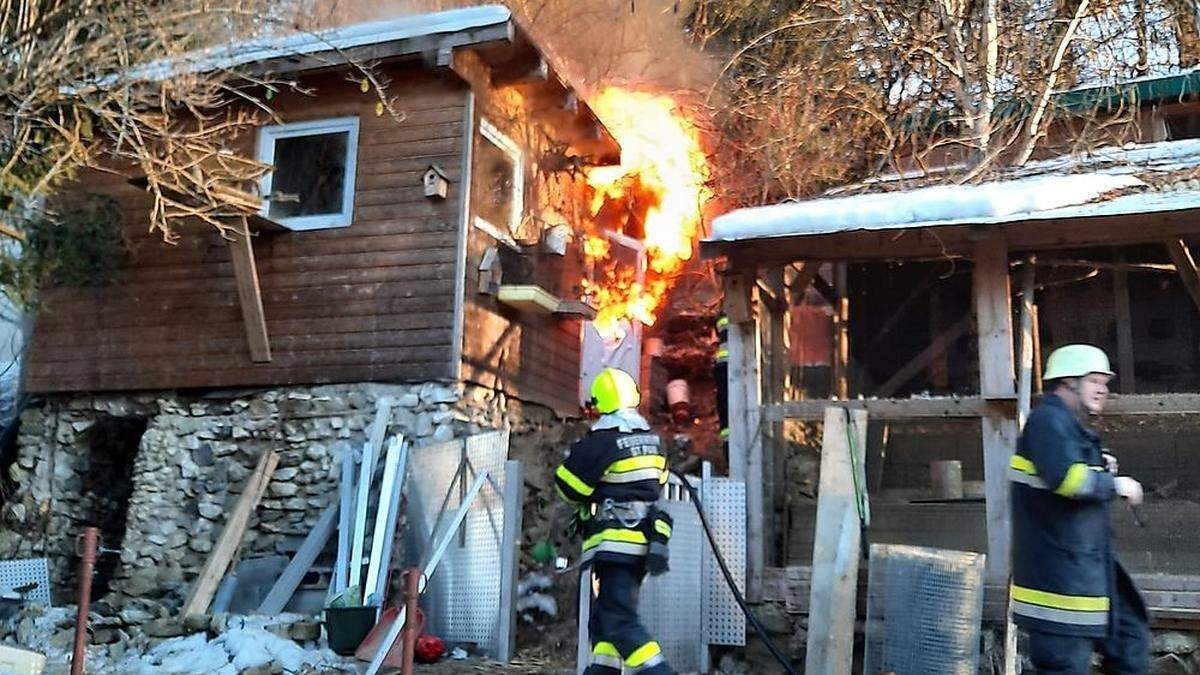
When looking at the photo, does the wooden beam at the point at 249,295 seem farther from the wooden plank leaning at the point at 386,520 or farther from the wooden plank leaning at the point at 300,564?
the wooden plank leaning at the point at 386,520

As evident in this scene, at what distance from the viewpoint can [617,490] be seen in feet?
19.6

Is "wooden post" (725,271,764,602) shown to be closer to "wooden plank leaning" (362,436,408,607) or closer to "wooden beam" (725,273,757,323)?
"wooden beam" (725,273,757,323)

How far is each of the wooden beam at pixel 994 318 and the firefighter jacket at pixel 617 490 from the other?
8.57 feet

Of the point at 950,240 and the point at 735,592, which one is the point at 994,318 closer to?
the point at 950,240

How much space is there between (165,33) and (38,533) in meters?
6.12

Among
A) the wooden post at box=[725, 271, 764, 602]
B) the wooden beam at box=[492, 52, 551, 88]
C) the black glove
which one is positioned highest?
the wooden beam at box=[492, 52, 551, 88]

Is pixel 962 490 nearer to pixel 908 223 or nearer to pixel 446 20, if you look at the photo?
pixel 908 223

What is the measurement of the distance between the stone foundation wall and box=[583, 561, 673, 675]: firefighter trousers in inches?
179

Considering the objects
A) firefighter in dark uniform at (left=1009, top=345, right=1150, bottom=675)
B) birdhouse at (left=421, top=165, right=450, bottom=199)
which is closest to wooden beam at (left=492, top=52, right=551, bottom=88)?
birdhouse at (left=421, top=165, right=450, bottom=199)

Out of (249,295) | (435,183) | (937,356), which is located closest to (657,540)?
(435,183)

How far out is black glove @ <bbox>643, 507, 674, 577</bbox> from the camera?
5.91 metres

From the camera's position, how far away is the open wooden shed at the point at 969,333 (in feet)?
23.3

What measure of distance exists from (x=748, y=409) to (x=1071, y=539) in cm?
360

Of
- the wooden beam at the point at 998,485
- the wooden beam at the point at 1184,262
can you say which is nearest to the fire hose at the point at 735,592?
the wooden beam at the point at 998,485
